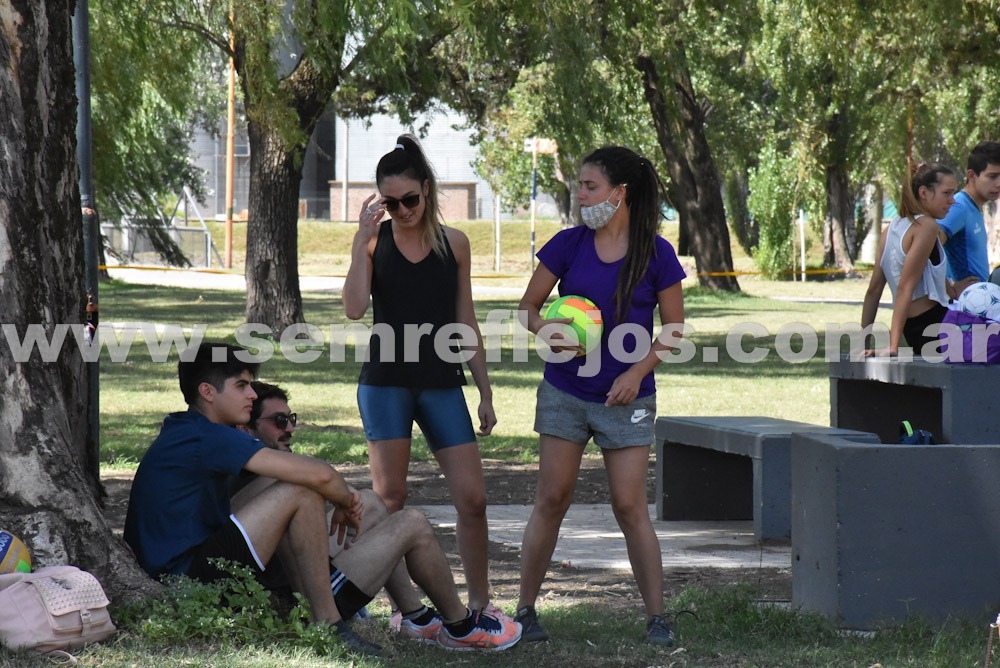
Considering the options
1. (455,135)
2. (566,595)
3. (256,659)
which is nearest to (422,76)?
(566,595)

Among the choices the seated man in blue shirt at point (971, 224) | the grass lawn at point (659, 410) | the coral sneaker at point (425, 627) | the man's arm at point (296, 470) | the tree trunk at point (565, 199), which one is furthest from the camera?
the tree trunk at point (565, 199)

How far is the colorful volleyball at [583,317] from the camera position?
5074mm

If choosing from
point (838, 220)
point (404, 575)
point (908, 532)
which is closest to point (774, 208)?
point (838, 220)

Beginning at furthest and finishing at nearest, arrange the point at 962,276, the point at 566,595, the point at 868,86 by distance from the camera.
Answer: the point at 868,86 < the point at 962,276 < the point at 566,595

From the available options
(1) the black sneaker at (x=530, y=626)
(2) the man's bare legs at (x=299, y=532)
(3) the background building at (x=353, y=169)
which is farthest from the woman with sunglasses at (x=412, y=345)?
(3) the background building at (x=353, y=169)

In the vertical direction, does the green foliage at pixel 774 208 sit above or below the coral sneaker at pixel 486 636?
above

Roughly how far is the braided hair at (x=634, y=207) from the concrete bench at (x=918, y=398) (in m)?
2.51

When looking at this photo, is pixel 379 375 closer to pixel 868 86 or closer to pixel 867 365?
pixel 867 365

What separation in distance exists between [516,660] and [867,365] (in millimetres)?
3690

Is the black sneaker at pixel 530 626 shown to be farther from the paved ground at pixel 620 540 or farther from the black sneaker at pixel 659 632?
the paved ground at pixel 620 540

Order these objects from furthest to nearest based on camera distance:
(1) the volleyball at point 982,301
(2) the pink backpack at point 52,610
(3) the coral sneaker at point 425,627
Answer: (1) the volleyball at point 982,301
(3) the coral sneaker at point 425,627
(2) the pink backpack at point 52,610

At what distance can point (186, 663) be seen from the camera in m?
4.54

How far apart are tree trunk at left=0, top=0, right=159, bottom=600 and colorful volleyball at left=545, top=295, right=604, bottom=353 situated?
68.6 inches

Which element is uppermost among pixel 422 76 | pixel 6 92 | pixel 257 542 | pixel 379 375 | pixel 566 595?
pixel 422 76
